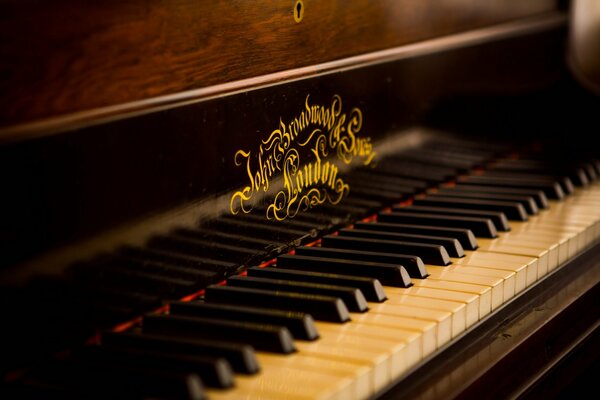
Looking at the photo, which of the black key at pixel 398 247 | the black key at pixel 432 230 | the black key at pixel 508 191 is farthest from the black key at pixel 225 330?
the black key at pixel 508 191

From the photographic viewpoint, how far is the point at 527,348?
5.74 ft

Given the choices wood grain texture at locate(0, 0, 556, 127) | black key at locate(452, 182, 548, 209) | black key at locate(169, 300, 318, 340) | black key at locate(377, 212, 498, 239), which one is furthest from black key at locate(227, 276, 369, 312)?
black key at locate(452, 182, 548, 209)

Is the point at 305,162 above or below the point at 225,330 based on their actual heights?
above

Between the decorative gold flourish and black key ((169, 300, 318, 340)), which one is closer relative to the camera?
black key ((169, 300, 318, 340))

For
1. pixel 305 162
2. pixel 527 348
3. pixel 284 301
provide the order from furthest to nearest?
pixel 305 162 → pixel 527 348 → pixel 284 301

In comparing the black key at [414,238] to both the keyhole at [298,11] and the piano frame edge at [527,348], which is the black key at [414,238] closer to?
the piano frame edge at [527,348]

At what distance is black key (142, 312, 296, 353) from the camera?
1.45 m

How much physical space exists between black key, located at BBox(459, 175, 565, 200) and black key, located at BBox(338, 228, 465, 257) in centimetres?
60

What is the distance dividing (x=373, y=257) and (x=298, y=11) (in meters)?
0.56

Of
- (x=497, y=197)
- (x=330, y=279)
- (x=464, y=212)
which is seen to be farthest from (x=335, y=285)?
(x=497, y=197)

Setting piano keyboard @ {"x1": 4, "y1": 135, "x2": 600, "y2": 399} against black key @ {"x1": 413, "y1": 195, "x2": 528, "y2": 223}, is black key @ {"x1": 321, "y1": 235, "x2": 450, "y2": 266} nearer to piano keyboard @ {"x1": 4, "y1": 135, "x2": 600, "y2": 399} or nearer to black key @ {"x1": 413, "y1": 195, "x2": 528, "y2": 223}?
piano keyboard @ {"x1": 4, "y1": 135, "x2": 600, "y2": 399}

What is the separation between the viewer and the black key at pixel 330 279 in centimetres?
171

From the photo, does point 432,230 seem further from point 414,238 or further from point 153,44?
point 153,44

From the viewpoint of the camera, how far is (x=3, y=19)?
130 cm
